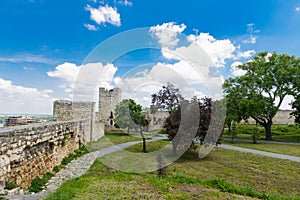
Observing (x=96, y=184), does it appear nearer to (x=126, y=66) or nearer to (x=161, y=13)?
(x=126, y=66)

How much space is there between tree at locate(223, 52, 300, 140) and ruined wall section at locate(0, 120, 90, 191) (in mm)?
16217

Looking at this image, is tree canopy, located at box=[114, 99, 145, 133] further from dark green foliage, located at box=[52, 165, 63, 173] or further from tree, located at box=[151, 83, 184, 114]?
dark green foliage, located at box=[52, 165, 63, 173]

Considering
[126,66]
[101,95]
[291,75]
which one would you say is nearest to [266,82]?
[291,75]

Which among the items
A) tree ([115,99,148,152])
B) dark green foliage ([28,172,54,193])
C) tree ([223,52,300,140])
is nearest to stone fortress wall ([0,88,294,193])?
dark green foliage ([28,172,54,193])

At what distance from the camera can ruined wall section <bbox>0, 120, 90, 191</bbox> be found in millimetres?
4035

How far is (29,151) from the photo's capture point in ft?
16.8

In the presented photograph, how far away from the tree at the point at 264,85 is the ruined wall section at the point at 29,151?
16.2m

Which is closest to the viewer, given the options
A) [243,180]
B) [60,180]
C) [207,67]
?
[60,180]

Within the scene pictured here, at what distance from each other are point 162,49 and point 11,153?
734 centimetres

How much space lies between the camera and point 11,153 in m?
4.21

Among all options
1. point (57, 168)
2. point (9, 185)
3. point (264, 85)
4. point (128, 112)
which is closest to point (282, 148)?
point (264, 85)

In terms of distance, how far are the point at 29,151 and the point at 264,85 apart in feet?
65.8

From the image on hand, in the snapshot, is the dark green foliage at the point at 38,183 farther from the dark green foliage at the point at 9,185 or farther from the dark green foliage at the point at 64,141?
the dark green foliage at the point at 64,141

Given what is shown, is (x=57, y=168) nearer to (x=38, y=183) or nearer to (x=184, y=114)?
(x=38, y=183)
